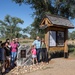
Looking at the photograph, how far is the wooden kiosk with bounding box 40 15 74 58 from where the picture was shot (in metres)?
14.7

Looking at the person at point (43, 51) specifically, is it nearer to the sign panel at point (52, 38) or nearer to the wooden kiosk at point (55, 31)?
the wooden kiosk at point (55, 31)

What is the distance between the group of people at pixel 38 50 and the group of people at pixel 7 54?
4.18ft

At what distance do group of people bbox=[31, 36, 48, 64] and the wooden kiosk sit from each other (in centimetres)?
73

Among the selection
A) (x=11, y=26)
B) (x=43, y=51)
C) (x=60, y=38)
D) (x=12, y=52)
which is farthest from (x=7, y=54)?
(x=11, y=26)

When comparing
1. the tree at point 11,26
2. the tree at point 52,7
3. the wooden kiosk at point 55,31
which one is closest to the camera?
the wooden kiosk at point 55,31

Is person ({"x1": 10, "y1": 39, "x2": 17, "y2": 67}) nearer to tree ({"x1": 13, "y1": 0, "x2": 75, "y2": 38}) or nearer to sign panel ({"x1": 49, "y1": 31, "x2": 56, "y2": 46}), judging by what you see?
sign panel ({"x1": 49, "y1": 31, "x2": 56, "y2": 46})

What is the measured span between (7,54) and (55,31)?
5332 millimetres

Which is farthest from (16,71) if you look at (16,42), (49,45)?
(49,45)

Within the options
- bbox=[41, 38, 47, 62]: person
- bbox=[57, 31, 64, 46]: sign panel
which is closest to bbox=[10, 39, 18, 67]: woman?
bbox=[41, 38, 47, 62]: person

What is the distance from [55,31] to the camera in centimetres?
1544

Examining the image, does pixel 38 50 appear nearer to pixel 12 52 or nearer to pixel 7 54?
pixel 12 52

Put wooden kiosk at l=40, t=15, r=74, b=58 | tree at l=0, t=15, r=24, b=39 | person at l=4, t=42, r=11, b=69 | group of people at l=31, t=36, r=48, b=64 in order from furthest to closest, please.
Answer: tree at l=0, t=15, r=24, b=39 → wooden kiosk at l=40, t=15, r=74, b=58 → group of people at l=31, t=36, r=48, b=64 → person at l=4, t=42, r=11, b=69

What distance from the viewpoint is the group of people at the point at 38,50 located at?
41.7ft

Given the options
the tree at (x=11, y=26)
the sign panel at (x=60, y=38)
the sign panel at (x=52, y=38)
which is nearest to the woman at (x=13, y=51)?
the sign panel at (x=52, y=38)
